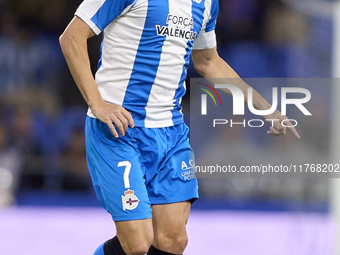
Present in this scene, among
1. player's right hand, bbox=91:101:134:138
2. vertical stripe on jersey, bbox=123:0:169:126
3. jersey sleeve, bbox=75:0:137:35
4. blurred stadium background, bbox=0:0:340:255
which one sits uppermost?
jersey sleeve, bbox=75:0:137:35

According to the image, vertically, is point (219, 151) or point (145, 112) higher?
point (145, 112)

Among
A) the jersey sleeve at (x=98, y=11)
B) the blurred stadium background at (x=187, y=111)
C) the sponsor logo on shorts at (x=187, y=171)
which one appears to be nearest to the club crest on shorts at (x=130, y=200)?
the sponsor logo on shorts at (x=187, y=171)

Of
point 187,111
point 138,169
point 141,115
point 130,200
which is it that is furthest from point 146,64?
point 187,111

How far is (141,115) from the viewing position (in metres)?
2.07

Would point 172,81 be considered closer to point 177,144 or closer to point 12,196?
point 177,144

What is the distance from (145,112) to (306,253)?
1.85 meters

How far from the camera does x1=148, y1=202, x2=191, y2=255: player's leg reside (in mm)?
2088

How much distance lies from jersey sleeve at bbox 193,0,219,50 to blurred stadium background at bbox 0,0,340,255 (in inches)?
35.3

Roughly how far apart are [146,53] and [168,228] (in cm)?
72

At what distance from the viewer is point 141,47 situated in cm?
202

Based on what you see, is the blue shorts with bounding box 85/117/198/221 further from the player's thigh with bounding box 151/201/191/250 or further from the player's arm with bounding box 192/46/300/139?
the player's arm with bounding box 192/46/300/139

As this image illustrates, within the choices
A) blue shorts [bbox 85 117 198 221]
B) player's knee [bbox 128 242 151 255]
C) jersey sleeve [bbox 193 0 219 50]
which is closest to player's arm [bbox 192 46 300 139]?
jersey sleeve [bbox 193 0 219 50]

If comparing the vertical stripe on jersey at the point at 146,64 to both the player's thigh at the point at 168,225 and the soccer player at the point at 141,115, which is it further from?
the player's thigh at the point at 168,225

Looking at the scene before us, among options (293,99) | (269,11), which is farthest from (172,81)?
(269,11)
